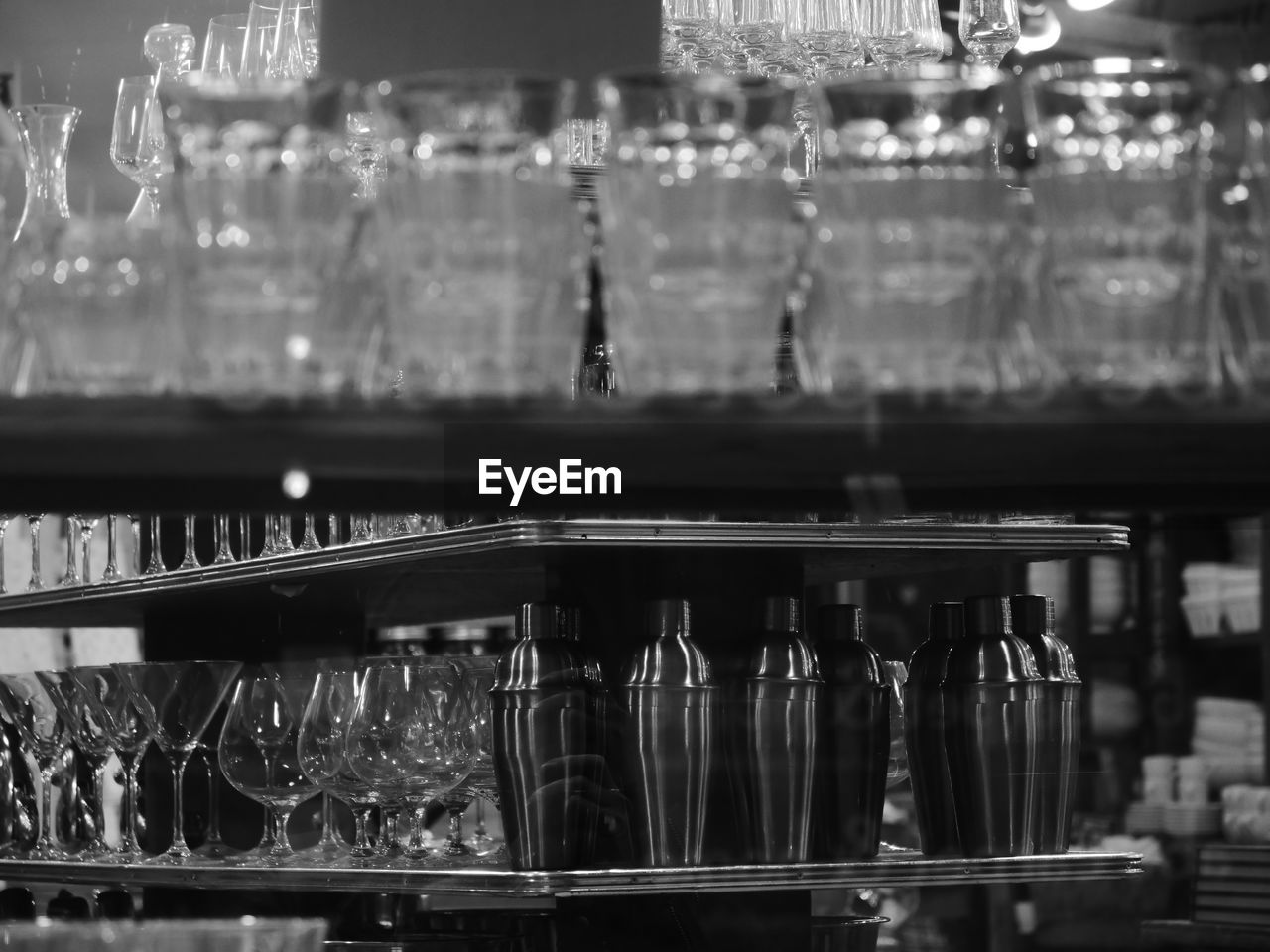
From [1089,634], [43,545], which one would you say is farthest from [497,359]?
[1089,634]

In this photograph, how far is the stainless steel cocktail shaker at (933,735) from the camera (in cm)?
163

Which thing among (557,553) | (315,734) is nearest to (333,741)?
(315,734)

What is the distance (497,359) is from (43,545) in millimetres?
2187

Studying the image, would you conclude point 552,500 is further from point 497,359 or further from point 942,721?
point 942,721

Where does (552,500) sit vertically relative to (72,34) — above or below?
below

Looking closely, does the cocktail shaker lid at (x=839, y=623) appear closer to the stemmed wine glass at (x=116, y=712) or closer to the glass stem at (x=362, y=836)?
the glass stem at (x=362, y=836)

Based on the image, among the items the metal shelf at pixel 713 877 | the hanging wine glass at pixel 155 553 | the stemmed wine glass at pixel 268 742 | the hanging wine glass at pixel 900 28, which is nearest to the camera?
the metal shelf at pixel 713 877

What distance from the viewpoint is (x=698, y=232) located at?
2.34 ft

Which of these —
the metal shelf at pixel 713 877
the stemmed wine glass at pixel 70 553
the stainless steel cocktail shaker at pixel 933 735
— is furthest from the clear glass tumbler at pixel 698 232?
the stemmed wine glass at pixel 70 553

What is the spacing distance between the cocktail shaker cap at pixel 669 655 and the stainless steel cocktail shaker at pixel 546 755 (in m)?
0.06

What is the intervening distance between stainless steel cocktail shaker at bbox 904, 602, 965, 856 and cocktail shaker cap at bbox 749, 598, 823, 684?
137 millimetres

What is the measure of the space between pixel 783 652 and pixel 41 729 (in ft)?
3.76

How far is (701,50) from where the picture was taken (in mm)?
2062

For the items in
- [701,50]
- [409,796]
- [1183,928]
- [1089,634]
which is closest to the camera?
[409,796]
